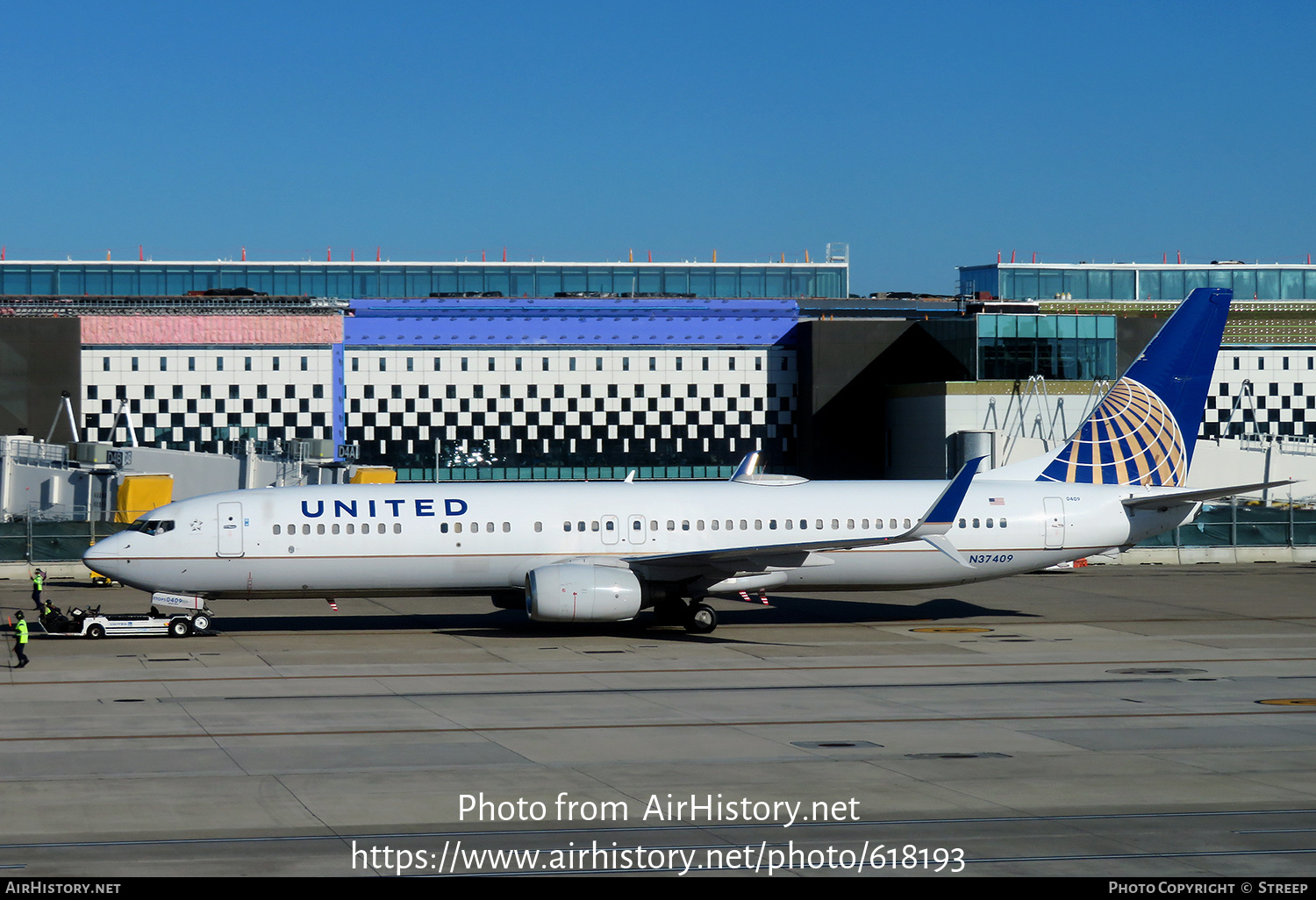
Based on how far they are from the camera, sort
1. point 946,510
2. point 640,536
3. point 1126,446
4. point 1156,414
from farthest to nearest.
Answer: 1. point 1156,414
2. point 1126,446
3. point 640,536
4. point 946,510

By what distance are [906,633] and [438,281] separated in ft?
333

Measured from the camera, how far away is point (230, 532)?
34.6 metres

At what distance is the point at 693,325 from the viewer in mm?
95625

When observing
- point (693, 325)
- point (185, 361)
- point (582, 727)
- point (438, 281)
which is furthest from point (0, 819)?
point (438, 281)

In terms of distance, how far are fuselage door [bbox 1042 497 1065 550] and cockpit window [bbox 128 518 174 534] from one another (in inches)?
927

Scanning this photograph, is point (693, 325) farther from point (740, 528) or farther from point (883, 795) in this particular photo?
point (883, 795)

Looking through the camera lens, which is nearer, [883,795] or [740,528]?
[883,795]

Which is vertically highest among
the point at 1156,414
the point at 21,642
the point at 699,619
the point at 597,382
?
the point at 597,382

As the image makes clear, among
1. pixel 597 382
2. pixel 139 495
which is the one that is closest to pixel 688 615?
pixel 139 495

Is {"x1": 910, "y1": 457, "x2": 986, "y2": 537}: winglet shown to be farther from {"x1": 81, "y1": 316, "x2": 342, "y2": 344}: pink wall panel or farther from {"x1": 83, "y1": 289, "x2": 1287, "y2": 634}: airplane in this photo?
{"x1": 81, "y1": 316, "x2": 342, "y2": 344}: pink wall panel

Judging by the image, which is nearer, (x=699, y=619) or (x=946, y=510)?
(x=946, y=510)

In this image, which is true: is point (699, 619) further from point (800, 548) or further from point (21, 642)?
point (21, 642)

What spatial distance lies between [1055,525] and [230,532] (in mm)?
22259

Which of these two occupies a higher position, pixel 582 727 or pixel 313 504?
pixel 313 504
